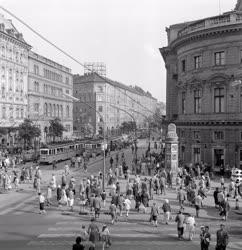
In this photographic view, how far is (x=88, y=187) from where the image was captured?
26.6m

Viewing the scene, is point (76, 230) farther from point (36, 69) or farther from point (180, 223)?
point (36, 69)

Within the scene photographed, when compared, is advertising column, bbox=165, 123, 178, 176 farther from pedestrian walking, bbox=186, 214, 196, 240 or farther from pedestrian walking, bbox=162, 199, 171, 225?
pedestrian walking, bbox=186, 214, 196, 240

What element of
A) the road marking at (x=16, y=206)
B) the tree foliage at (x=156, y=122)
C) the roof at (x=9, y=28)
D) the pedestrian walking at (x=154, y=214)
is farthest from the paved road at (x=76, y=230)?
the tree foliage at (x=156, y=122)

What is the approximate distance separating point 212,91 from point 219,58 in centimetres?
333

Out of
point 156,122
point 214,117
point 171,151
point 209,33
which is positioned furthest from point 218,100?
point 156,122

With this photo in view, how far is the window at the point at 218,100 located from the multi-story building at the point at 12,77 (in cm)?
3817

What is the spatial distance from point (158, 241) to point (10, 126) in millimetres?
57941

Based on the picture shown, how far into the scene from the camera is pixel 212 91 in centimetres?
4488

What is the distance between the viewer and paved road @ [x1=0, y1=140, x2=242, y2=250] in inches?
711

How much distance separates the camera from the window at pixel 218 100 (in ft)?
146

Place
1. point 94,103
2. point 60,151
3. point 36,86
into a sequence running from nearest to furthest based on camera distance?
point 60,151 → point 36,86 → point 94,103

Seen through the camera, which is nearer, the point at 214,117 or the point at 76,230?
the point at 76,230

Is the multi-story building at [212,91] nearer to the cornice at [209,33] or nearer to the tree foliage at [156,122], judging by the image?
the cornice at [209,33]

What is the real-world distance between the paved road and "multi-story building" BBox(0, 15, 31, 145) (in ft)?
159
